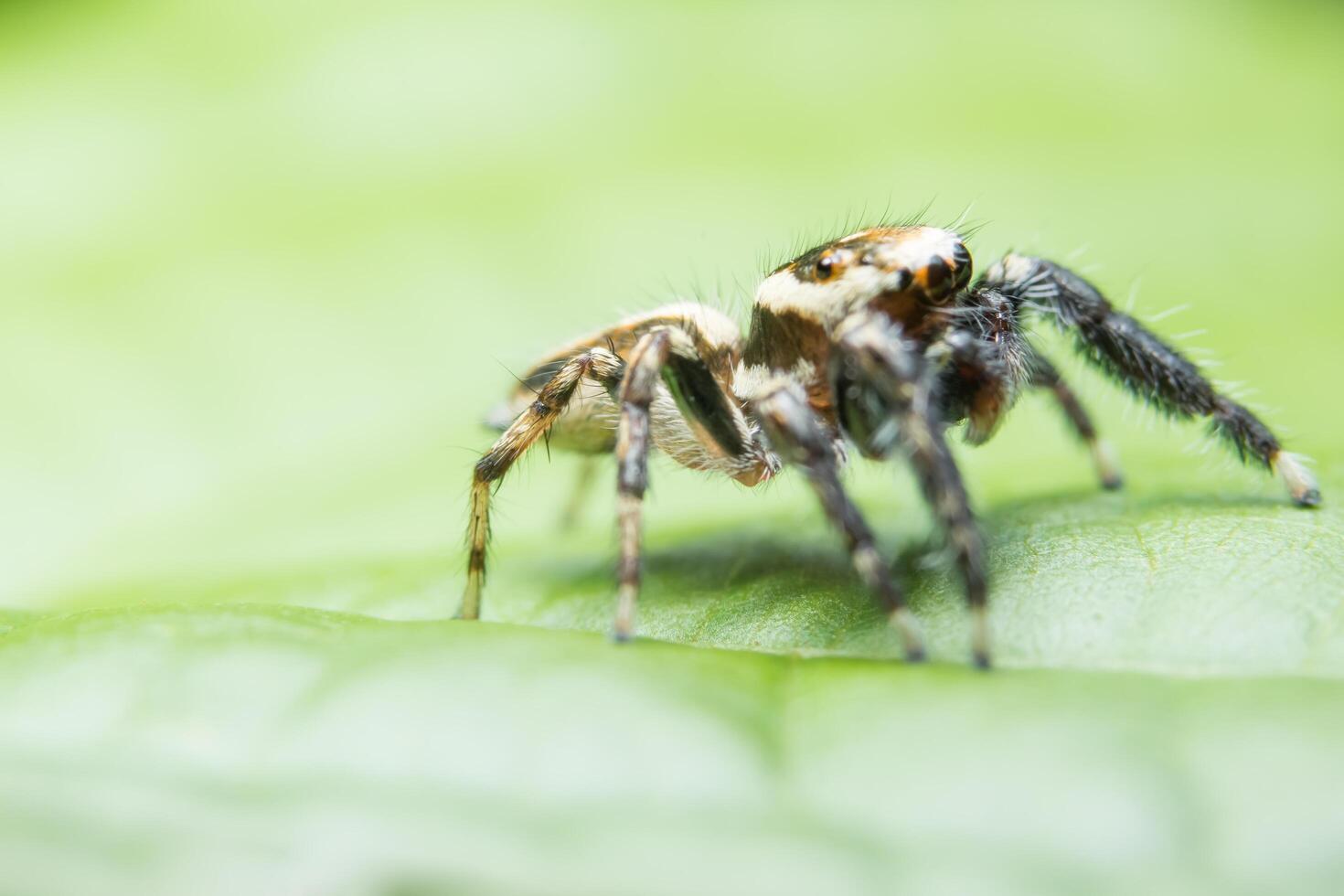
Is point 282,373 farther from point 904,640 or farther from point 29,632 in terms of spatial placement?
point 904,640

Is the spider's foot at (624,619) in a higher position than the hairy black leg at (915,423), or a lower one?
lower

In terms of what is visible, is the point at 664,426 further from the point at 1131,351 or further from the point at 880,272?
the point at 1131,351

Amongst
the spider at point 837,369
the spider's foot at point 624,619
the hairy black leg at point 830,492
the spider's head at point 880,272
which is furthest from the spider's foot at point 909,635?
the spider's head at point 880,272

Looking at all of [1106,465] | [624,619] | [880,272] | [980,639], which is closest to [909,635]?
[980,639]

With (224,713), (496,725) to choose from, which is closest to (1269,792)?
(496,725)

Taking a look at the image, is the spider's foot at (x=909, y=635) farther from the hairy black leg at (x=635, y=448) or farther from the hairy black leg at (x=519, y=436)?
the hairy black leg at (x=519, y=436)

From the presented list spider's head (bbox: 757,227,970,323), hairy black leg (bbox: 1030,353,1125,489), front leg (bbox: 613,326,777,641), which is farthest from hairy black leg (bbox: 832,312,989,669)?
hairy black leg (bbox: 1030,353,1125,489)

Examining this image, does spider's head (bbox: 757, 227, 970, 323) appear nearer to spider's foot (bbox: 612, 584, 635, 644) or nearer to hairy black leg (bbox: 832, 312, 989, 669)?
hairy black leg (bbox: 832, 312, 989, 669)
